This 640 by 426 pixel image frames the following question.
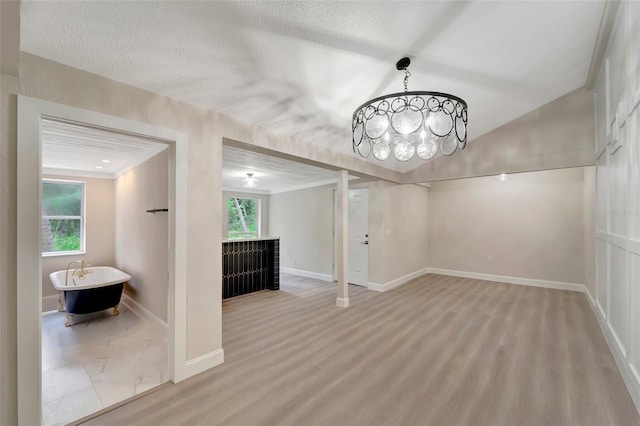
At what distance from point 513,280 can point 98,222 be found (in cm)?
850

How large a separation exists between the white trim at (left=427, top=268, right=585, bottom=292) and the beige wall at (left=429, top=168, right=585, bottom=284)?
8 cm

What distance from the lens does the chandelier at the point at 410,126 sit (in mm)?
1807

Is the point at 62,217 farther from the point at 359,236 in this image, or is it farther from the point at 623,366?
the point at 623,366

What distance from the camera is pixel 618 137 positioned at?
2213mm

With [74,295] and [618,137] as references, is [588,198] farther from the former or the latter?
[74,295]

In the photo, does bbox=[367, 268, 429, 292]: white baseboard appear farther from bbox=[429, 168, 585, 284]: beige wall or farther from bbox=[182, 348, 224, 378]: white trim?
bbox=[182, 348, 224, 378]: white trim

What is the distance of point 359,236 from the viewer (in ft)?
17.9

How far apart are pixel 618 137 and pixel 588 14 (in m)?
1.06

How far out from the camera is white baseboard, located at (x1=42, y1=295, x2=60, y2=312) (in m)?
4.09

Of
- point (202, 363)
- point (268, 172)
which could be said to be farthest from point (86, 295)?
point (268, 172)

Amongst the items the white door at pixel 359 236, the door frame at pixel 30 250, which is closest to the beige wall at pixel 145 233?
the door frame at pixel 30 250

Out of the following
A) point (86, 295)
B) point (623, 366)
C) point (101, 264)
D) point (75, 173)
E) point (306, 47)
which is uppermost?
point (306, 47)

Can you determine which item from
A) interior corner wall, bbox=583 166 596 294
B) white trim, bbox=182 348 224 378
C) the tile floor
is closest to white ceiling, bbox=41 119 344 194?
white trim, bbox=182 348 224 378

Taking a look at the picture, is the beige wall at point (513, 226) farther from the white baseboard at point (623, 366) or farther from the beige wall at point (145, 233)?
the beige wall at point (145, 233)
